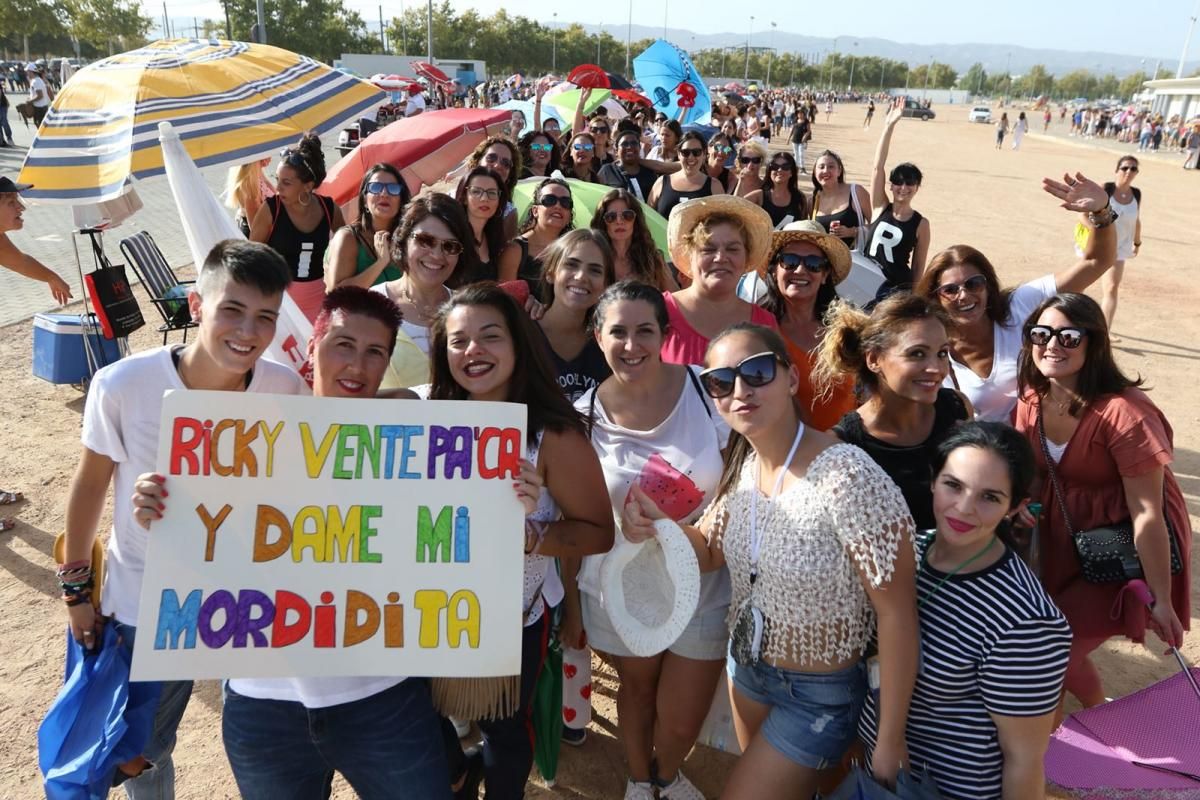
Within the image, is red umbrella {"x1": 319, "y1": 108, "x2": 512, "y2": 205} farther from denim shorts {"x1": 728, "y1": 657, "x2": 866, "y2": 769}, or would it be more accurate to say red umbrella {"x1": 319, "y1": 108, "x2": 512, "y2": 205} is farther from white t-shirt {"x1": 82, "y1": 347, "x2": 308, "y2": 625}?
denim shorts {"x1": 728, "y1": 657, "x2": 866, "y2": 769}

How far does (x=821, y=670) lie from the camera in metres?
2.33

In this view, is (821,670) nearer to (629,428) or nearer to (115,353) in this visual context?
(629,428)

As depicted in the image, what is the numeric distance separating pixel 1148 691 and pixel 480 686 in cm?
237

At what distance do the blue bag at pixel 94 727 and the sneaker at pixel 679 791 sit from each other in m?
1.87

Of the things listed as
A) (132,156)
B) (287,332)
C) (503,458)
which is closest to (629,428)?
(503,458)

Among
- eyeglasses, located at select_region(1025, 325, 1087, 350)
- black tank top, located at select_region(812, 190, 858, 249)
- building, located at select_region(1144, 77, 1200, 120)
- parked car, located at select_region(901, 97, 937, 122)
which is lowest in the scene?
black tank top, located at select_region(812, 190, 858, 249)

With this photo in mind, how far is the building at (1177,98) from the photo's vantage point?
5803 cm

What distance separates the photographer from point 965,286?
11.7 feet

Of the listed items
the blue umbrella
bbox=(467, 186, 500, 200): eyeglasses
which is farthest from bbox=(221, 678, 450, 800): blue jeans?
the blue umbrella

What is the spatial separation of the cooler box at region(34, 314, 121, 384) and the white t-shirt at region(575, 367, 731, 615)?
5.37 meters

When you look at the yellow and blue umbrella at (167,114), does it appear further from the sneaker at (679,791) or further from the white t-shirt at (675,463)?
the sneaker at (679,791)

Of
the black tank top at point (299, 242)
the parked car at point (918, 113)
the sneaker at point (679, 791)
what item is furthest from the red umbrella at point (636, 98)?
the parked car at point (918, 113)

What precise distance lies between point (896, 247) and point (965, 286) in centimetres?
267

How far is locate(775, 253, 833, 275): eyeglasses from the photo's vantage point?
12.7 feet
